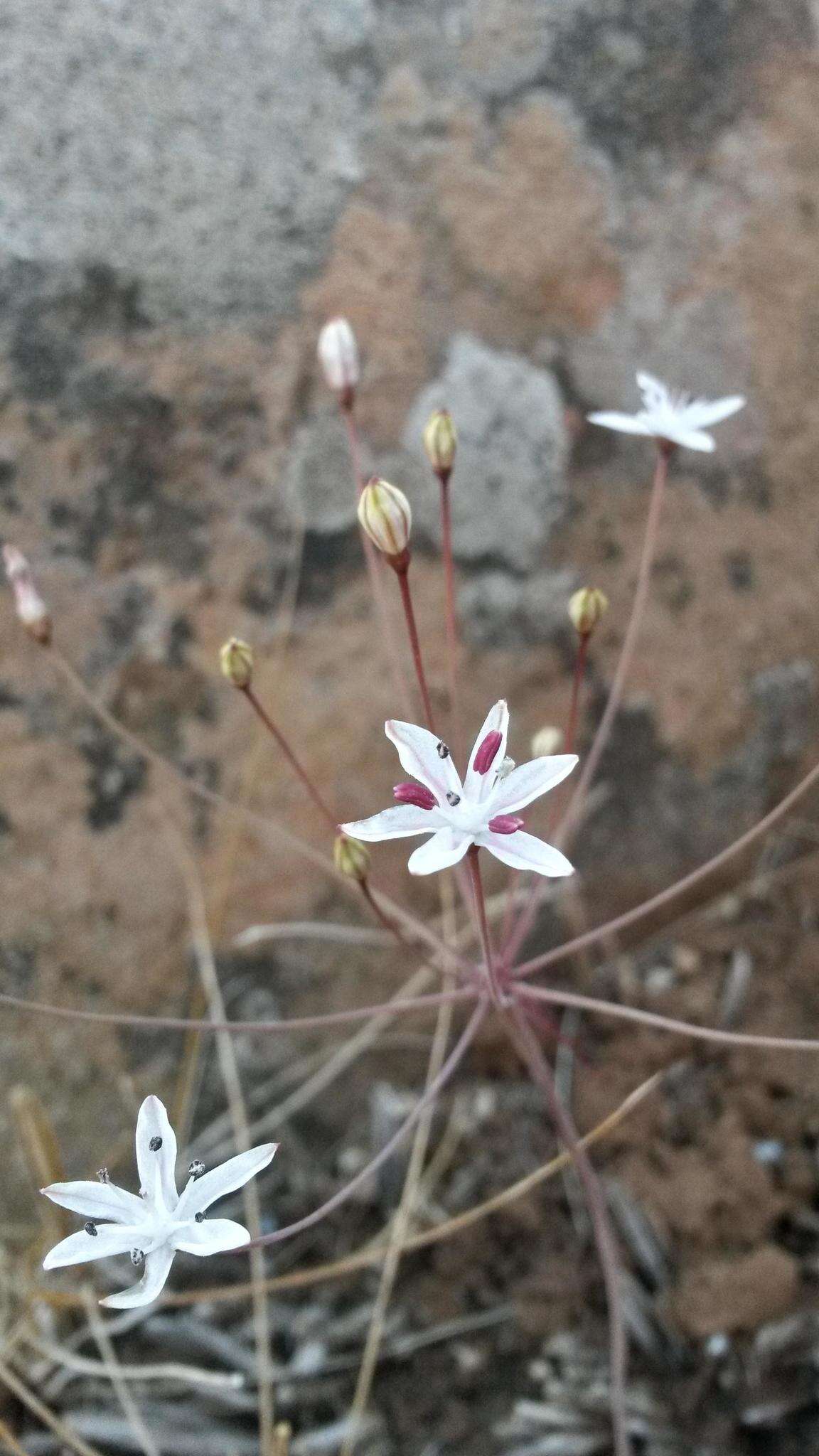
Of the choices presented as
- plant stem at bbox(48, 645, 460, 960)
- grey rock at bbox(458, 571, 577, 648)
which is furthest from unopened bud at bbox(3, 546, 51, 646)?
grey rock at bbox(458, 571, 577, 648)

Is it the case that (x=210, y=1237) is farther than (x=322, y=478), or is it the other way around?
(x=322, y=478)

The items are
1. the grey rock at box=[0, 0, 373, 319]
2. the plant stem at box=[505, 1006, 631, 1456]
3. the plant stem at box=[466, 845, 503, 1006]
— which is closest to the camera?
the plant stem at box=[466, 845, 503, 1006]

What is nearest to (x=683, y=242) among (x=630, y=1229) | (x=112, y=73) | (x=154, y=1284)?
(x=112, y=73)

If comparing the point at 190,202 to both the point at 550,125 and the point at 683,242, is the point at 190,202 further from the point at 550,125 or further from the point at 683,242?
the point at 683,242

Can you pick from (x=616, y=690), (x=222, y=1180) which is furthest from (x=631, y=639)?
(x=222, y=1180)

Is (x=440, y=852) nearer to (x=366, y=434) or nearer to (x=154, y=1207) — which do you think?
(x=154, y=1207)

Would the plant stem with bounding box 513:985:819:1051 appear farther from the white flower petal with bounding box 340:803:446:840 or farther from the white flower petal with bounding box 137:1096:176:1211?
the white flower petal with bounding box 137:1096:176:1211
